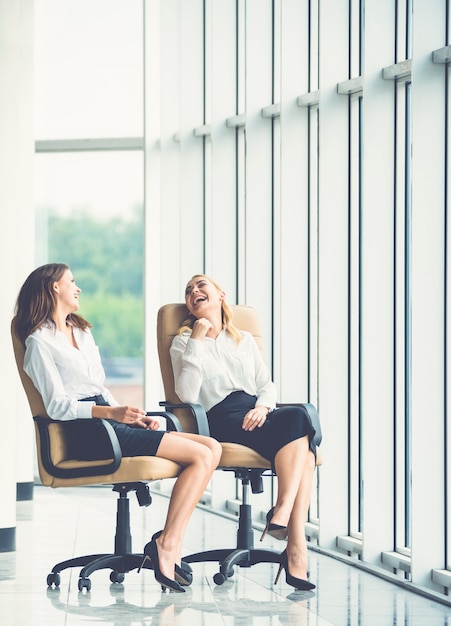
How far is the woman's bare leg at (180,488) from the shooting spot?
3871 millimetres

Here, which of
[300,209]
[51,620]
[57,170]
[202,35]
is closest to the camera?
[51,620]

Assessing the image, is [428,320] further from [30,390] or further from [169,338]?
[30,390]

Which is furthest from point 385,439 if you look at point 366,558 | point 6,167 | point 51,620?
point 6,167

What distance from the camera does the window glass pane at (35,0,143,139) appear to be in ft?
24.3

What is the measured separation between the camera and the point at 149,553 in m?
3.88

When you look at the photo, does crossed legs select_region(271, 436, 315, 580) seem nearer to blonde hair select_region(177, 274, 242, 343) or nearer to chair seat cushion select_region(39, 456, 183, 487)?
chair seat cushion select_region(39, 456, 183, 487)

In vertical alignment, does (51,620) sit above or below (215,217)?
below

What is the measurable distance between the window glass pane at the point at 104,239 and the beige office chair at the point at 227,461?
2974mm

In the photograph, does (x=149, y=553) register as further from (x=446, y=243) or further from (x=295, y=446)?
(x=446, y=243)

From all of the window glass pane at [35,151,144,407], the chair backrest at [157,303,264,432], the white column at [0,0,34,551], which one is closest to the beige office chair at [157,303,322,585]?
the chair backrest at [157,303,264,432]

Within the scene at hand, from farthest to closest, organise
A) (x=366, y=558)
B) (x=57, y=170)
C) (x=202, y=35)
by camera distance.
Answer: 1. (x=57, y=170)
2. (x=202, y=35)
3. (x=366, y=558)

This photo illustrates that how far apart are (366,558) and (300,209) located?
6.23 ft

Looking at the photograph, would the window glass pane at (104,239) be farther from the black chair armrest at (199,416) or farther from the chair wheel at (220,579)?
the chair wheel at (220,579)

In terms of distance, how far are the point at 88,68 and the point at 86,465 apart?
4389 millimetres
